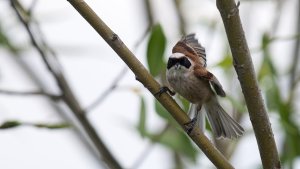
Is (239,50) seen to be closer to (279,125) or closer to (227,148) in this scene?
(279,125)

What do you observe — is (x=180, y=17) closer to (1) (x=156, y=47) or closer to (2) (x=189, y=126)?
(1) (x=156, y=47)

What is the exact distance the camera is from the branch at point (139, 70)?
1.16 meters

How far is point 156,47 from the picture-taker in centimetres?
165

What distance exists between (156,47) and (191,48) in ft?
0.57

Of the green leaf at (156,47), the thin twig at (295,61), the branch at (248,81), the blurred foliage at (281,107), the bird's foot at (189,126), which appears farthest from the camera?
the thin twig at (295,61)

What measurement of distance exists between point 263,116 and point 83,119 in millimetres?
642

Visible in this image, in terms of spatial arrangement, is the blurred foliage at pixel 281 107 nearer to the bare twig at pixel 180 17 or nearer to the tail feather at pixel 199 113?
the tail feather at pixel 199 113

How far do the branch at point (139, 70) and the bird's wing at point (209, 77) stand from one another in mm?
219

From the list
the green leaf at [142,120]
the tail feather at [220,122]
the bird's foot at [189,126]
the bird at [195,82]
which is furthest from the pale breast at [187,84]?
the green leaf at [142,120]

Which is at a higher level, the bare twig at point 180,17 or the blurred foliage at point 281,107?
the bare twig at point 180,17

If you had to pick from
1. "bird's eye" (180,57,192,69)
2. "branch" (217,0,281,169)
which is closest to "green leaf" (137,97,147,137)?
"bird's eye" (180,57,192,69)

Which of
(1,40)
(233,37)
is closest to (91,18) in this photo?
(233,37)

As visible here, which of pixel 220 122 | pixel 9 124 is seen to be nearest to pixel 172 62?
pixel 220 122

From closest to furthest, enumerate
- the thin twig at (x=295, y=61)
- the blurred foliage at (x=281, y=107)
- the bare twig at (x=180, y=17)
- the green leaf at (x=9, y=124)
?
the green leaf at (x=9, y=124), the blurred foliage at (x=281, y=107), the thin twig at (x=295, y=61), the bare twig at (x=180, y=17)
